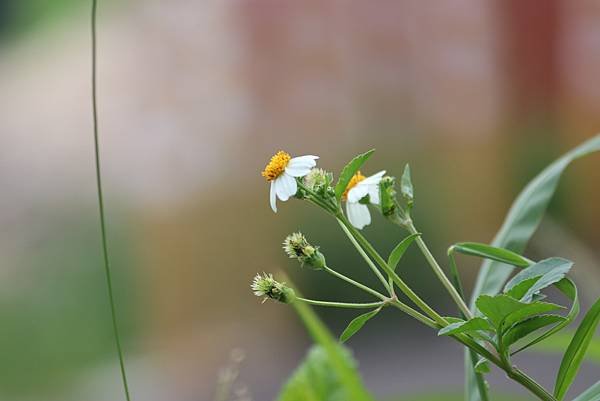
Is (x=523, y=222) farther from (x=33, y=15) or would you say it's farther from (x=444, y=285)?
(x=33, y=15)

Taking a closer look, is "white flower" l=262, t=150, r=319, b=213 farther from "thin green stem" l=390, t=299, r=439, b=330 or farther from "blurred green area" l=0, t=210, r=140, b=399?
"blurred green area" l=0, t=210, r=140, b=399

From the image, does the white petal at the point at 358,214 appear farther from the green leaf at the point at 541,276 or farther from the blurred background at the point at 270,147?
the blurred background at the point at 270,147

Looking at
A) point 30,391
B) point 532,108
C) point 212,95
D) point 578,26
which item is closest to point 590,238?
point 532,108

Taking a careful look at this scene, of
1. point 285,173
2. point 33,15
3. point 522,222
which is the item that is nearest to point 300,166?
point 285,173

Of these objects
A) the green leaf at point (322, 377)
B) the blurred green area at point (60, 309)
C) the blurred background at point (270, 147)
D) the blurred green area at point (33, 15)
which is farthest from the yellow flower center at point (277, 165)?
the blurred green area at point (33, 15)

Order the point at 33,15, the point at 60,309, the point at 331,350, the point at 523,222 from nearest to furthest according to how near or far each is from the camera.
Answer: the point at 331,350 < the point at 523,222 < the point at 60,309 < the point at 33,15
